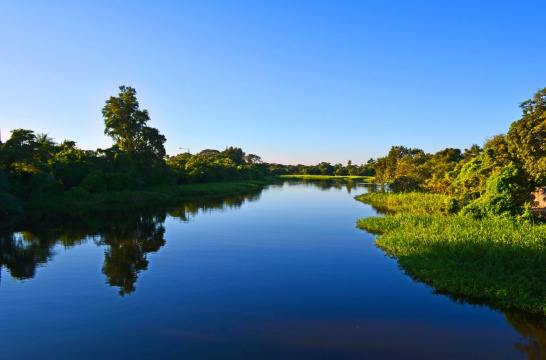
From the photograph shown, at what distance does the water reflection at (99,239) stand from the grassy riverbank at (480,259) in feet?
42.5

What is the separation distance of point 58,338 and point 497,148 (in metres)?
32.8

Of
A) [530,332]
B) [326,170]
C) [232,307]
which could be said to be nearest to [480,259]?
[530,332]

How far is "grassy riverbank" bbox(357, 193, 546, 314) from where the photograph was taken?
1136 cm

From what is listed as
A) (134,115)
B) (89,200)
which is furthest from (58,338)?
(134,115)

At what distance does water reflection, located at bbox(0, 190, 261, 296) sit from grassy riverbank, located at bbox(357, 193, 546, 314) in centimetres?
1296

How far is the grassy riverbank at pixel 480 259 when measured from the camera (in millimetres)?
11359

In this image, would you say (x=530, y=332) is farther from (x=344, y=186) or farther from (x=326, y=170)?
(x=326, y=170)

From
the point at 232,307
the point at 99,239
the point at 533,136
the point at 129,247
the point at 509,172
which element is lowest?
the point at 232,307

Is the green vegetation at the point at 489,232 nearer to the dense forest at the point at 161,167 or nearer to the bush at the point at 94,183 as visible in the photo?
the dense forest at the point at 161,167

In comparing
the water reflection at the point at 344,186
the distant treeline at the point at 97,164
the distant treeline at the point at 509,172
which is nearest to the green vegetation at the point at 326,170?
the water reflection at the point at 344,186

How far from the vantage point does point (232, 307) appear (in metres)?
11.5

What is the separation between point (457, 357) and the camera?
8469 millimetres

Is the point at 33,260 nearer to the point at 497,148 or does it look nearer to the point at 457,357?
the point at 457,357

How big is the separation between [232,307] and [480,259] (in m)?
10.8
